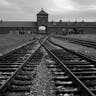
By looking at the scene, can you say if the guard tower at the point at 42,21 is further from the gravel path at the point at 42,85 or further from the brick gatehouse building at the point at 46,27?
the gravel path at the point at 42,85

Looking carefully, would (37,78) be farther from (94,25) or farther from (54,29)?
(94,25)

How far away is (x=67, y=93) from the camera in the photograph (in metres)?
4.65

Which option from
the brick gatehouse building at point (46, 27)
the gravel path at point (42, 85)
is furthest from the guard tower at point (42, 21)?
the gravel path at point (42, 85)

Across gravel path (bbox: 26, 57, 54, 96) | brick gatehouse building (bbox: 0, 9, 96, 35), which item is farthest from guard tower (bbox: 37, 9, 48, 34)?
gravel path (bbox: 26, 57, 54, 96)

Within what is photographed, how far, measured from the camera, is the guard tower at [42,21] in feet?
305

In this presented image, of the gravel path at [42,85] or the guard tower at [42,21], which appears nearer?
the gravel path at [42,85]

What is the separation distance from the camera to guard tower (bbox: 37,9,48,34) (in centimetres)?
9282

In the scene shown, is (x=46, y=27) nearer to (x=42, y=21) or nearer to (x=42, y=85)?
(x=42, y=21)

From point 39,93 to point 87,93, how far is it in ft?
4.06

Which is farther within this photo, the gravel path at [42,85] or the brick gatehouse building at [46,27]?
the brick gatehouse building at [46,27]

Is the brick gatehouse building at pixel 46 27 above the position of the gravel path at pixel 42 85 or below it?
above

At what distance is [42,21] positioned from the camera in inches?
3777

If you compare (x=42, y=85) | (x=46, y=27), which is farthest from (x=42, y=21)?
(x=42, y=85)

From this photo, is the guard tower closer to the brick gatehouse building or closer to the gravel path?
the brick gatehouse building
